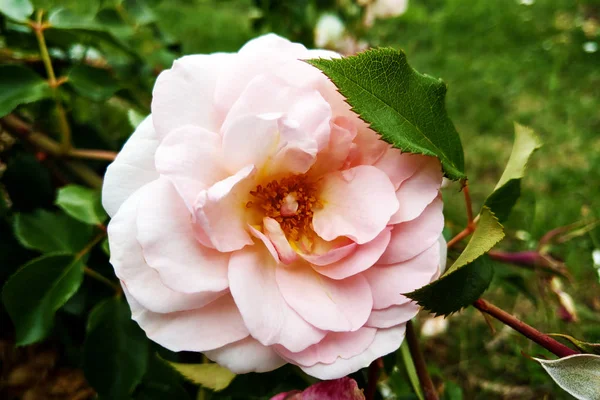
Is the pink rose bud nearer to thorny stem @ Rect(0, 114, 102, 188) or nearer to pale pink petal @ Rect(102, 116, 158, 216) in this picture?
pale pink petal @ Rect(102, 116, 158, 216)

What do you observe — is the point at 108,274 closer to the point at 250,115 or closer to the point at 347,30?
the point at 250,115

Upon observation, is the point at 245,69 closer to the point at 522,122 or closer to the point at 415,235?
the point at 415,235

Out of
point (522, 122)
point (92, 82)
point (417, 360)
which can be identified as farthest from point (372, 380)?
point (522, 122)

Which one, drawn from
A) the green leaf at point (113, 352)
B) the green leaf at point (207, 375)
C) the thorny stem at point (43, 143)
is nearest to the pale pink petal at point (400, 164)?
the green leaf at point (207, 375)

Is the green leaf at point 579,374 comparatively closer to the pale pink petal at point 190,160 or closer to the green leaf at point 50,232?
the pale pink petal at point 190,160

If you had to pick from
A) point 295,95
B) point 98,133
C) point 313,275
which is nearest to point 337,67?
point 295,95

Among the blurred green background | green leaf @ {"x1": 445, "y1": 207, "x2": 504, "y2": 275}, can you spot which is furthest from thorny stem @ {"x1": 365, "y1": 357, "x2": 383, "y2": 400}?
green leaf @ {"x1": 445, "y1": 207, "x2": 504, "y2": 275}
